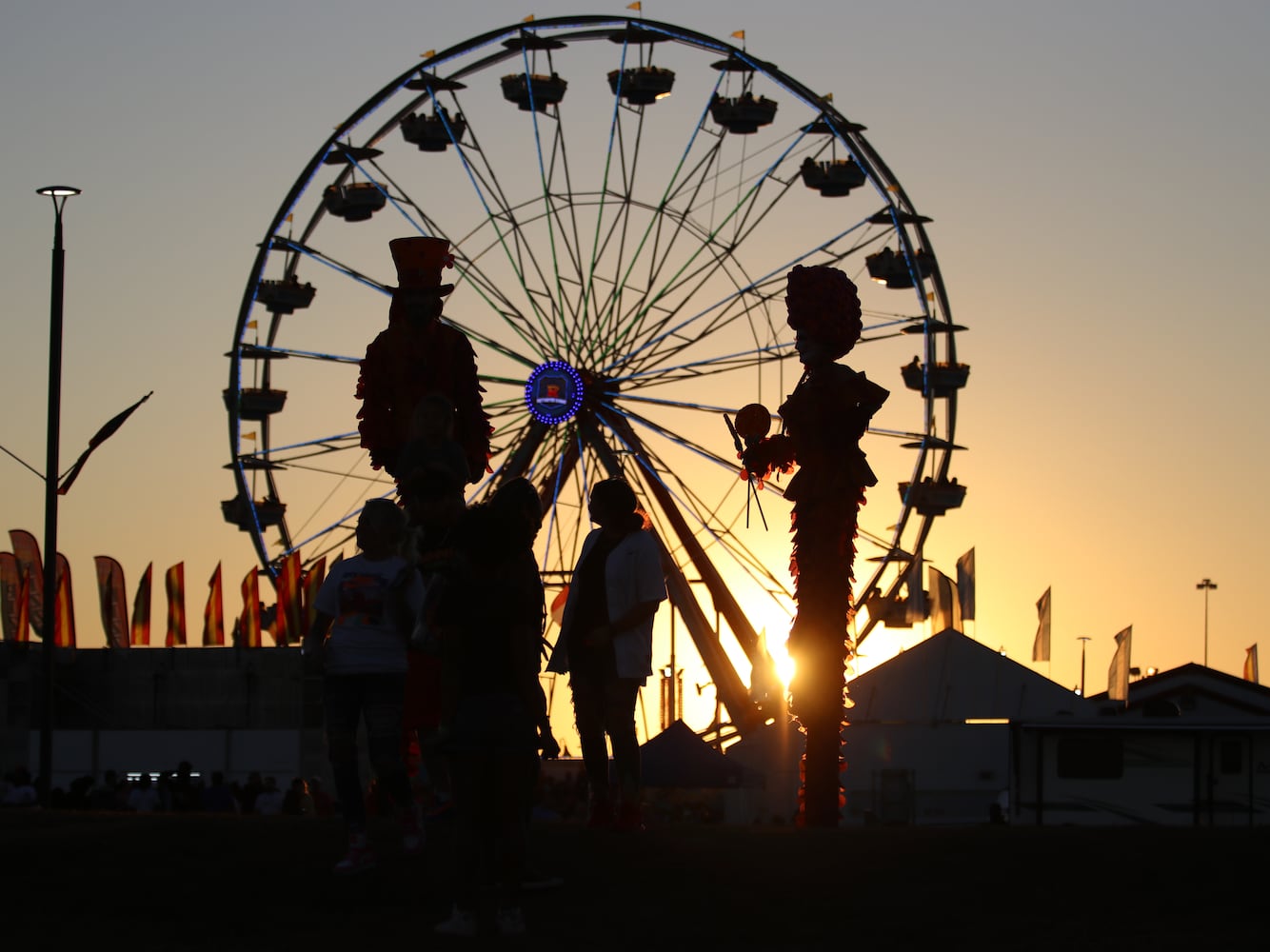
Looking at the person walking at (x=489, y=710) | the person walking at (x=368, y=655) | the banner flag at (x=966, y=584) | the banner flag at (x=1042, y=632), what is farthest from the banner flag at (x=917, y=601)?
the person walking at (x=489, y=710)

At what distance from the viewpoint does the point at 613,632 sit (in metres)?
11.7

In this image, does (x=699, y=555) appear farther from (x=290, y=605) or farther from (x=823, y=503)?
(x=823, y=503)

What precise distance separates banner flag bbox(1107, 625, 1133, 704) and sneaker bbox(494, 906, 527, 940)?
40269 millimetres

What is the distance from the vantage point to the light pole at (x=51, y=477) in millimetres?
25438

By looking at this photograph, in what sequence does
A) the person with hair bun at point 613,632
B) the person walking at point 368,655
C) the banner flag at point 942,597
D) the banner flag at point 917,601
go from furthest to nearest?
1. the banner flag at point 942,597
2. the banner flag at point 917,601
3. the person with hair bun at point 613,632
4. the person walking at point 368,655

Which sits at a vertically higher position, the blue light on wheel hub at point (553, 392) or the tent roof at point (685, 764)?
the blue light on wheel hub at point (553, 392)

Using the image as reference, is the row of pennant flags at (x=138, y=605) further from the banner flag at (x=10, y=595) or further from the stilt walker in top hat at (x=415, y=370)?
the stilt walker in top hat at (x=415, y=370)

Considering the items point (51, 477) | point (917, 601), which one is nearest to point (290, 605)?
point (917, 601)

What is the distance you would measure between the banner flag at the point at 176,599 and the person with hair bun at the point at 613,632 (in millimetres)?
43814

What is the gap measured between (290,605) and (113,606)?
18.6 feet

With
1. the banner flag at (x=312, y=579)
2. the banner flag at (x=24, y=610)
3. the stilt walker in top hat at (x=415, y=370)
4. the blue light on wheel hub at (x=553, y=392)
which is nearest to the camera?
the stilt walker in top hat at (x=415, y=370)

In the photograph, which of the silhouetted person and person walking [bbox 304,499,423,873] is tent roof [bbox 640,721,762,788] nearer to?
the silhouetted person

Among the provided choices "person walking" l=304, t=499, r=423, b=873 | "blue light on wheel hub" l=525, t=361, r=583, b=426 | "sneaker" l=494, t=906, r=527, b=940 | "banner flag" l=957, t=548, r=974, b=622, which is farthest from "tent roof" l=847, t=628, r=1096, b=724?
"sneaker" l=494, t=906, r=527, b=940

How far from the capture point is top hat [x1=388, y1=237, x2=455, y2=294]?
1317 cm
